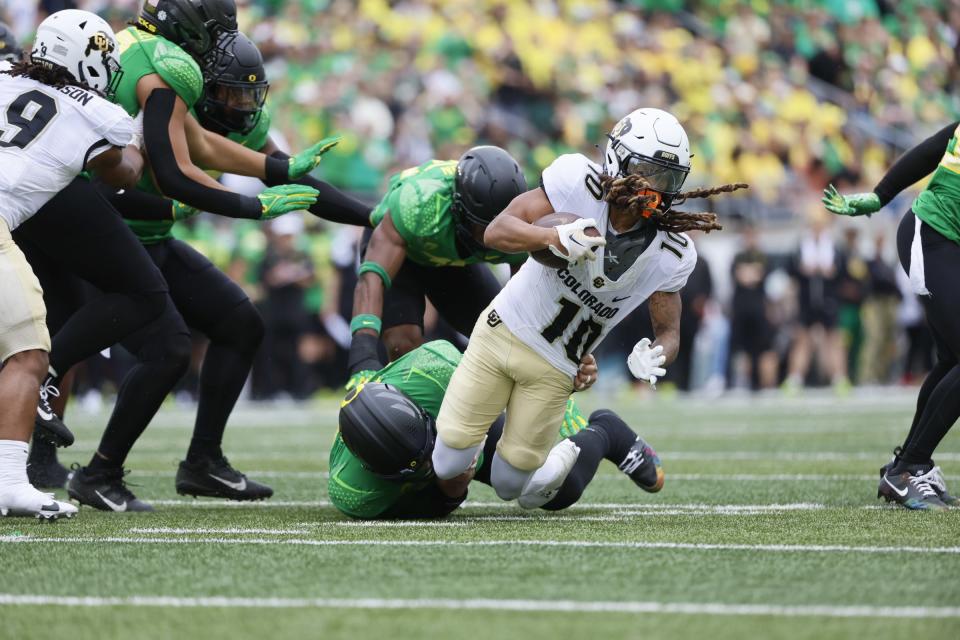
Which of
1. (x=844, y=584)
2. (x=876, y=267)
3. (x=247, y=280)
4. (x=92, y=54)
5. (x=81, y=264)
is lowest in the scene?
(x=876, y=267)

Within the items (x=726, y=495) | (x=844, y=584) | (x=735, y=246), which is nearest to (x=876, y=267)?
(x=735, y=246)

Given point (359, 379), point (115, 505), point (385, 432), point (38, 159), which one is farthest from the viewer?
point (115, 505)

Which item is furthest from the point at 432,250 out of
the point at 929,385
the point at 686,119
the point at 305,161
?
the point at 686,119

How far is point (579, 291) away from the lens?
4.95 metres

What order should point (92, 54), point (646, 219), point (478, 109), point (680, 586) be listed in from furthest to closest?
point (478, 109) → point (92, 54) → point (646, 219) → point (680, 586)

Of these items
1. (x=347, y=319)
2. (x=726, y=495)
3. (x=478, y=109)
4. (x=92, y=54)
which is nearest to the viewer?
(x=92, y=54)

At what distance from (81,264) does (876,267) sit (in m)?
12.7

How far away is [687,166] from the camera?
4.93 meters

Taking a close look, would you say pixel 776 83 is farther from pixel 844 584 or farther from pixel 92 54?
pixel 844 584

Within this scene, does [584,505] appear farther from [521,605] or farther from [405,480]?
[521,605]

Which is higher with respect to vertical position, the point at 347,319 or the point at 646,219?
the point at 646,219

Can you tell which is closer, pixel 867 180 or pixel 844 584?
pixel 844 584

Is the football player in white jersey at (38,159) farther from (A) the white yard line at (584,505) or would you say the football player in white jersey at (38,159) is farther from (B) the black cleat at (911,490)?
(B) the black cleat at (911,490)

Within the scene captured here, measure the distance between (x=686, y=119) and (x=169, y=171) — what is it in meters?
12.8
